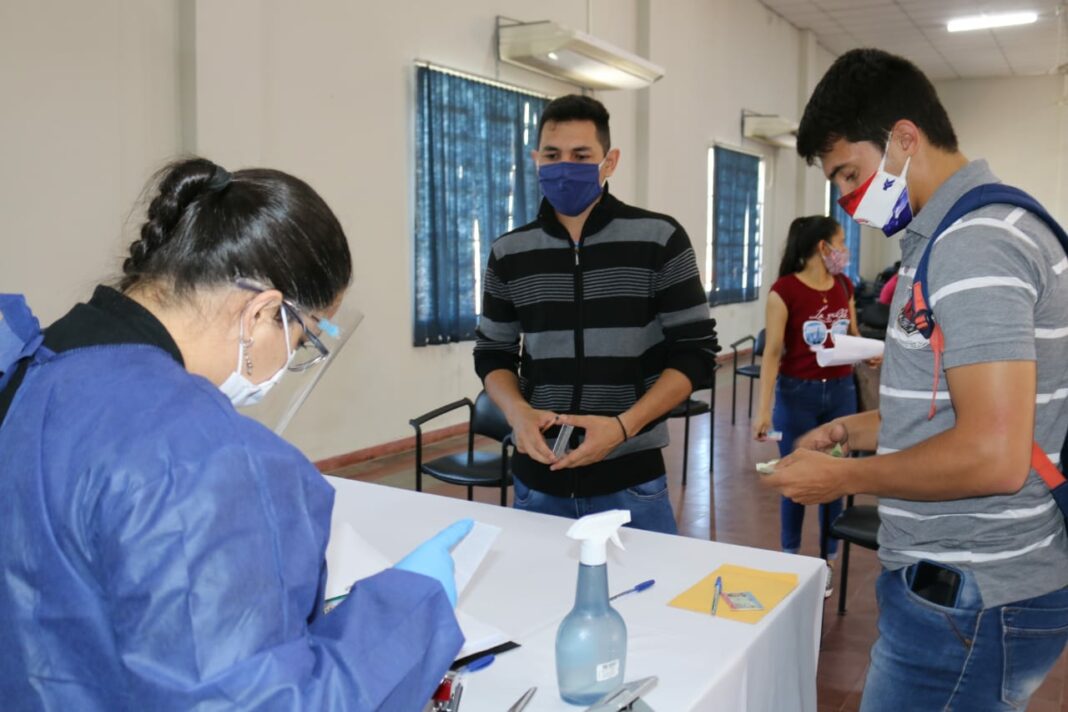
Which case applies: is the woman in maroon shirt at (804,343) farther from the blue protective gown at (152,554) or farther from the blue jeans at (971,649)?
the blue protective gown at (152,554)

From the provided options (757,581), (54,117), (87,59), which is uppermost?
(87,59)

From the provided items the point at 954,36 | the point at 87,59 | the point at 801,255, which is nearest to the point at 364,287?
the point at 87,59

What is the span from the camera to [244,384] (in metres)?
0.92

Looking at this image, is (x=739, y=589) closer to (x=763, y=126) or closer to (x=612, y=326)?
(x=612, y=326)

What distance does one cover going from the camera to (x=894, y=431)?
4.23ft

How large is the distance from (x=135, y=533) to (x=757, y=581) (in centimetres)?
112

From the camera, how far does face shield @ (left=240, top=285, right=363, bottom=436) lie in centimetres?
93

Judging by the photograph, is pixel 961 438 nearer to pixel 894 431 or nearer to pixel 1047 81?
pixel 894 431

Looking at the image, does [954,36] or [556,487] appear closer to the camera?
[556,487]

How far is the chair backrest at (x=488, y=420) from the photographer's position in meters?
3.39

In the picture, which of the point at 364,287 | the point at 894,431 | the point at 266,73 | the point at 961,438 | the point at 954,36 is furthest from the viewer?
the point at 954,36

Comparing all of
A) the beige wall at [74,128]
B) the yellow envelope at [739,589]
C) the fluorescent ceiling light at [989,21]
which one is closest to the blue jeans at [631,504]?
the yellow envelope at [739,589]

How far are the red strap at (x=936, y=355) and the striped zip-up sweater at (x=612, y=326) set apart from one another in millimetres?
807

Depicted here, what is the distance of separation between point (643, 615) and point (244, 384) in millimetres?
764
